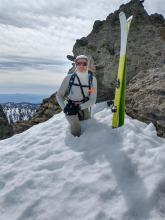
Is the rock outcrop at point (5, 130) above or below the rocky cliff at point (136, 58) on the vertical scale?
below

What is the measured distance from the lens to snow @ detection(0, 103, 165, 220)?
7.84 m

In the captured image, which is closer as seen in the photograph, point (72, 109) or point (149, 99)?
point (72, 109)

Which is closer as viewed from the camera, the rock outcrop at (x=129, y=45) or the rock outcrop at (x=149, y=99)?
the rock outcrop at (x=149, y=99)

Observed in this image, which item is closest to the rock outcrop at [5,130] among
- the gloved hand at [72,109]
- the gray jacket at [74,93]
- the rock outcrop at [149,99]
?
the rock outcrop at [149,99]

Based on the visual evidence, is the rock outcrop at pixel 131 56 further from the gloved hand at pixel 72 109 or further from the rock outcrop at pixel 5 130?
the rock outcrop at pixel 5 130

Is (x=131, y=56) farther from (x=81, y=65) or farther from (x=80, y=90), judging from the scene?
(x=80, y=90)

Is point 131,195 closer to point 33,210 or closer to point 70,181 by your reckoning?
point 70,181

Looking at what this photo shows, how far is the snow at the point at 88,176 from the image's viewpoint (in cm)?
784

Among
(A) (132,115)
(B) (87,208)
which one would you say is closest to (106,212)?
(B) (87,208)

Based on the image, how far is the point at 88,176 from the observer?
909 centimetres

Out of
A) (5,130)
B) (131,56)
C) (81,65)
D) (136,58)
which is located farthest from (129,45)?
(5,130)

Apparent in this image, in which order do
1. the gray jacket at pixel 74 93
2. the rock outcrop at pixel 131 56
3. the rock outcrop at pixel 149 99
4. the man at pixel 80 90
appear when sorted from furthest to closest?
the rock outcrop at pixel 131 56
the gray jacket at pixel 74 93
the man at pixel 80 90
the rock outcrop at pixel 149 99

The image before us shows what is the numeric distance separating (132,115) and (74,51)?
11478 millimetres

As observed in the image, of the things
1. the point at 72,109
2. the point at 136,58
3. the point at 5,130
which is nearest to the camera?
the point at 72,109
